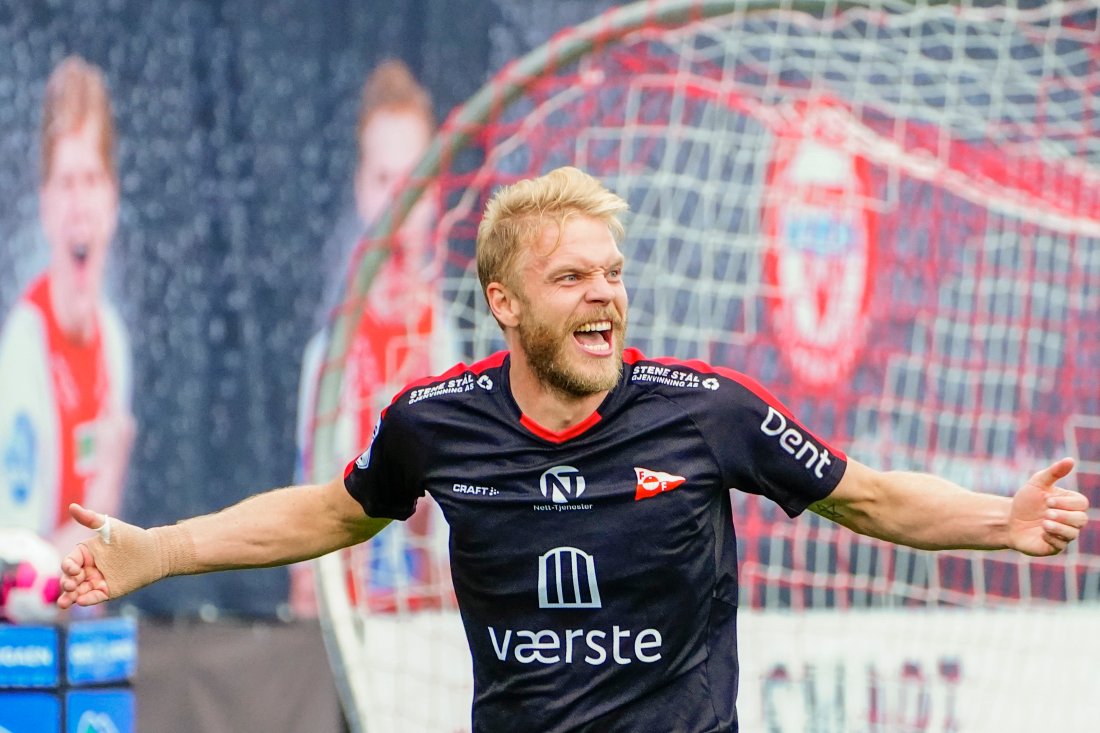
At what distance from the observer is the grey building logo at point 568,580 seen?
3271 mm

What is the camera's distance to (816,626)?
595 cm

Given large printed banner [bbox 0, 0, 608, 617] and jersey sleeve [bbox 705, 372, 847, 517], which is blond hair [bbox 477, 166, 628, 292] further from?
large printed banner [bbox 0, 0, 608, 617]

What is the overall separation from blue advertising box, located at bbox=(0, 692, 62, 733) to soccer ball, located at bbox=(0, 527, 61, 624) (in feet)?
1.00

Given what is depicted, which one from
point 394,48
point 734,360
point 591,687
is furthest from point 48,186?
point 591,687

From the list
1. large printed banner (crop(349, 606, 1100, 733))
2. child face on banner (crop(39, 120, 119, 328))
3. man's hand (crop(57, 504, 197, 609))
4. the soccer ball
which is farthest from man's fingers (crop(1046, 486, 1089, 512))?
child face on banner (crop(39, 120, 119, 328))

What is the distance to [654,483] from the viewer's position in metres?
3.32

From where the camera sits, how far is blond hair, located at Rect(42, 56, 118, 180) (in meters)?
5.91

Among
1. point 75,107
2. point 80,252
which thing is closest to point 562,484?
point 80,252

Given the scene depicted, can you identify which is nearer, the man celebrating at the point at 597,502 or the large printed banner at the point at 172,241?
the man celebrating at the point at 597,502

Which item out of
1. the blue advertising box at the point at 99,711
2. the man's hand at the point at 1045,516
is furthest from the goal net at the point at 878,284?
the man's hand at the point at 1045,516

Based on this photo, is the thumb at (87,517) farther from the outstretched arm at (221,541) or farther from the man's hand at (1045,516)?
the man's hand at (1045,516)

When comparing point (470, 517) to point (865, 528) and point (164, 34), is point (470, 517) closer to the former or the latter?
point (865, 528)

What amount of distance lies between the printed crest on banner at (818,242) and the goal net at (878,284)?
10mm

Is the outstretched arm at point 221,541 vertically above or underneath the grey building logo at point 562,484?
underneath
